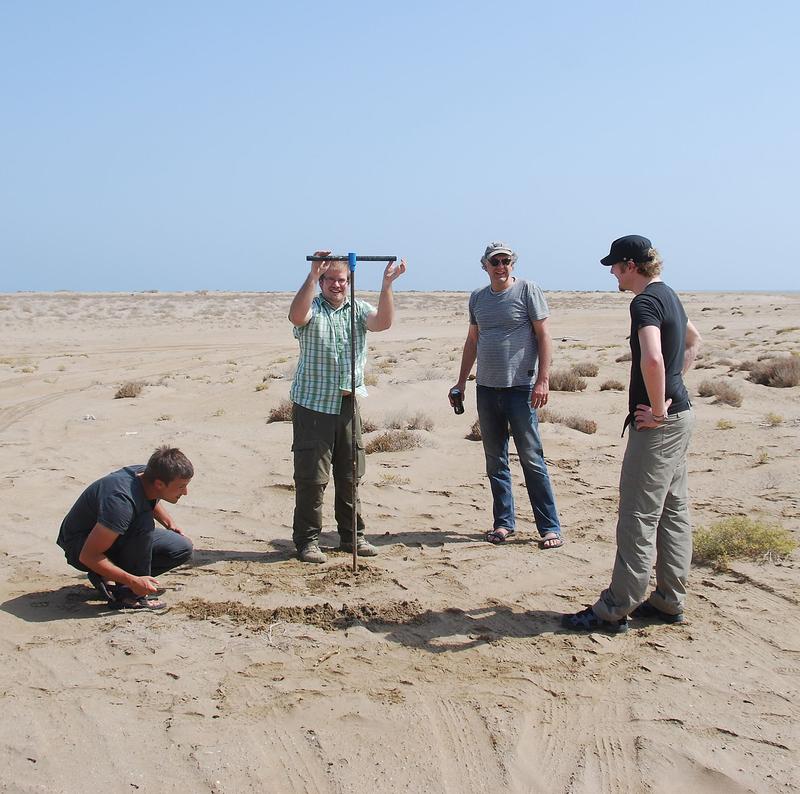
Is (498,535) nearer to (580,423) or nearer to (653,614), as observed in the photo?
Result: (653,614)

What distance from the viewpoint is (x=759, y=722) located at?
3830 millimetres

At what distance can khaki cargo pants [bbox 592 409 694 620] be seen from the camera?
4508 millimetres

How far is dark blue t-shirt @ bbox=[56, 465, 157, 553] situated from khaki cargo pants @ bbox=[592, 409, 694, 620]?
103 inches

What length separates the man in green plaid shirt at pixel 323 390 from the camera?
5.94m

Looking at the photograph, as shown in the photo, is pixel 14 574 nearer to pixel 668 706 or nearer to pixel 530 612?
pixel 530 612

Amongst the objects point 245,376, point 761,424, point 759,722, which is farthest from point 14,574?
point 245,376

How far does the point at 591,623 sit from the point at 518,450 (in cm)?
174

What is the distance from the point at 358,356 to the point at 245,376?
1233cm

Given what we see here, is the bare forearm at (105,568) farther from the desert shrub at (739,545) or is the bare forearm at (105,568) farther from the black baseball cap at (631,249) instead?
the desert shrub at (739,545)

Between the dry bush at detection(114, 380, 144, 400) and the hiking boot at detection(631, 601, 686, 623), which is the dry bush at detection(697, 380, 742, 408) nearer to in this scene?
the hiking boot at detection(631, 601, 686, 623)

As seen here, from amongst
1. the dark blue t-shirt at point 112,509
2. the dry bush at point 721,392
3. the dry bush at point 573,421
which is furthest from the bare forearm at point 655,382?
the dry bush at point 721,392

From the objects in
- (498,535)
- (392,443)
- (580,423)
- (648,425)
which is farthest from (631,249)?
(580,423)

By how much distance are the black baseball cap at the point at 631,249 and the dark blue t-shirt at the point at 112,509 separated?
2.91 meters

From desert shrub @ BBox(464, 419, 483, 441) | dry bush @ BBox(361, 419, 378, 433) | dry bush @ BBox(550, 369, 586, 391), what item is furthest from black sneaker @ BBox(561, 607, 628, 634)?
dry bush @ BBox(550, 369, 586, 391)
